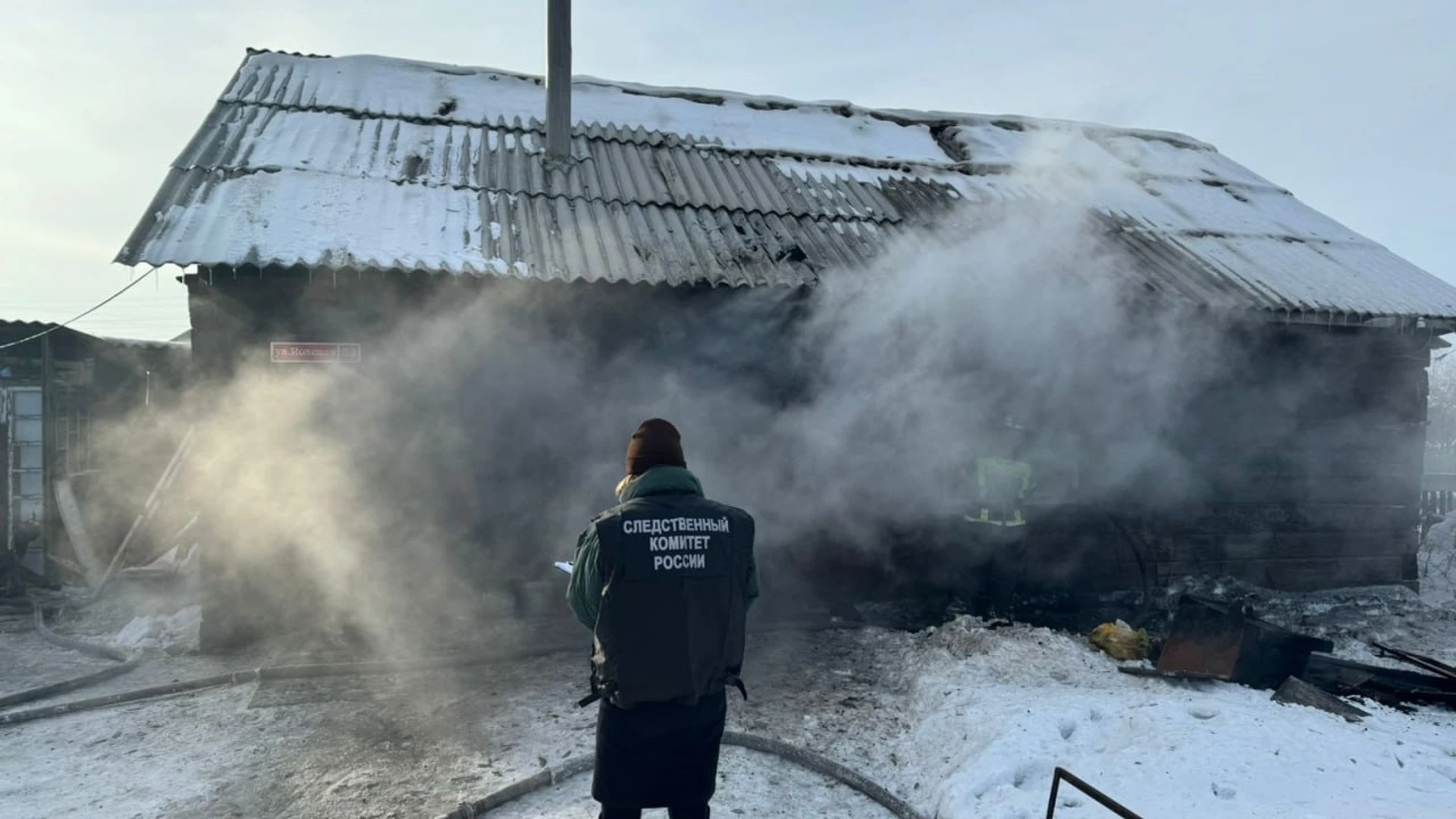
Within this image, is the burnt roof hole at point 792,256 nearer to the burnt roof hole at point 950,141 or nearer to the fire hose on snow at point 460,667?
the fire hose on snow at point 460,667

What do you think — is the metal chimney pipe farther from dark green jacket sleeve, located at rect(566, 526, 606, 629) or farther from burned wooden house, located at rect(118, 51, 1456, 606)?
dark green jacket sleeve, located at rect(566, 526, 606, 629)

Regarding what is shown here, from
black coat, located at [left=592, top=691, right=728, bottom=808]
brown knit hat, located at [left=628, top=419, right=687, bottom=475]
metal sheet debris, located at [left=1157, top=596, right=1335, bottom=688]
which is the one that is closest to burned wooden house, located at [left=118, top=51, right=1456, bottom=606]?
metal sheet debris, located at [left=1157, top=596, right=1335, bottom=688]

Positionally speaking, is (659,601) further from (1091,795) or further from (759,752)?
(759,752)

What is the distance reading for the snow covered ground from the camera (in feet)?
13.8

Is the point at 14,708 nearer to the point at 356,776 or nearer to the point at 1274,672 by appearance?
the point at 356,776

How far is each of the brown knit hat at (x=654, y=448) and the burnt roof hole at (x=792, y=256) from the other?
14.2 feet

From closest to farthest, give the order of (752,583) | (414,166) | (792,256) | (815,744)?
1. (752,583)
2. (815,744)
3. (792,256)
4. (414,166)

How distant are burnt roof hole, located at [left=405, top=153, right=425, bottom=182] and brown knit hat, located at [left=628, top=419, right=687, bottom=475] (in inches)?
215

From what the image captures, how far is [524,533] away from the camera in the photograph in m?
7.05

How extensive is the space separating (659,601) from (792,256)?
497cm

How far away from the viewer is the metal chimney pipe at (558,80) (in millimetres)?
8602

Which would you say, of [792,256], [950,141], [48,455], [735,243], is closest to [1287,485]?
[792,256]

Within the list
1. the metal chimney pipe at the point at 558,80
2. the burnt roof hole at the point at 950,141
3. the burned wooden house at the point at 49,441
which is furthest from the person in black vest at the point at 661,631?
the burned wooden house at the point at 49,441

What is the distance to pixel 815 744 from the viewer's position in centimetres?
513
